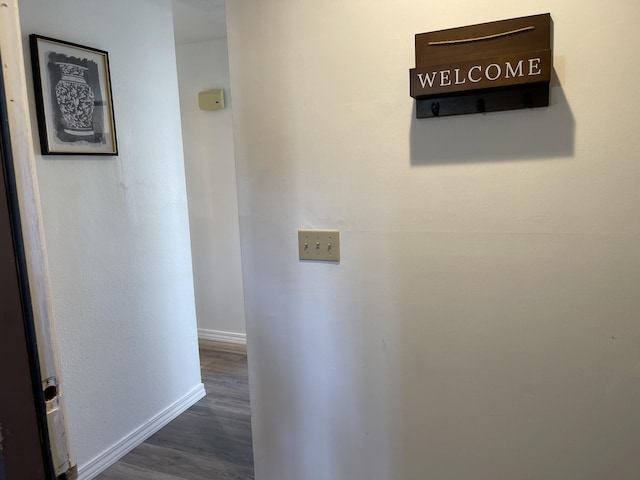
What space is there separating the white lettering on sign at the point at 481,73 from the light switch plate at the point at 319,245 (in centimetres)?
55

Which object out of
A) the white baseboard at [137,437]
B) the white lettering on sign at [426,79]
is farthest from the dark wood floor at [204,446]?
the white lettering on sign at [426,79]

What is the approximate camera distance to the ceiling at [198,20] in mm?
2654

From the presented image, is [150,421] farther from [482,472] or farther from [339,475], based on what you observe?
[482,472]

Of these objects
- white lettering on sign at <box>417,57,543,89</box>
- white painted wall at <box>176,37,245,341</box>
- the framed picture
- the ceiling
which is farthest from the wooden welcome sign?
white painted wall at <box>176,37,245,341</box>

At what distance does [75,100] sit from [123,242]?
0.69 m

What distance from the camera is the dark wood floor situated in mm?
2148

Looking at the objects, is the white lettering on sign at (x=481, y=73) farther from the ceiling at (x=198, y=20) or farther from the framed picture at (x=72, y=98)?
the ceiling at (x=198, y=20)

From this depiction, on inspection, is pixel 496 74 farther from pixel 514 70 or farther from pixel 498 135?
pixel 498 135

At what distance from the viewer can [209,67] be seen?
3.49 m

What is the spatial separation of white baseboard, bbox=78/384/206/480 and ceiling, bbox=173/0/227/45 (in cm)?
230

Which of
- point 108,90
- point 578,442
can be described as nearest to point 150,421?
point 108,90

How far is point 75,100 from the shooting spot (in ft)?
6.57

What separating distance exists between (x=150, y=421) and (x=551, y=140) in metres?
2.37

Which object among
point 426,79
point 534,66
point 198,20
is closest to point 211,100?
point 198,20
